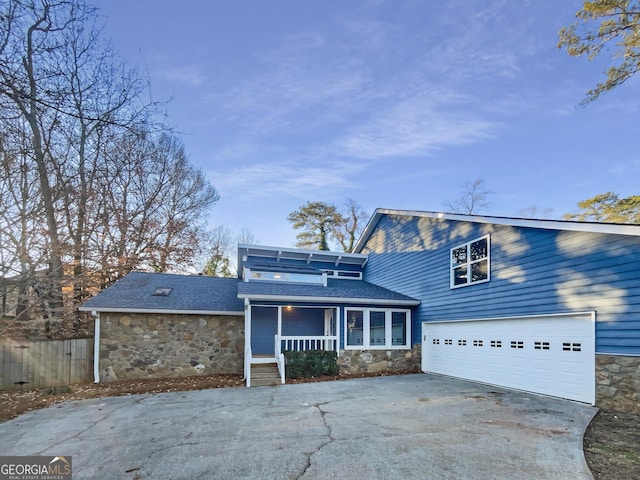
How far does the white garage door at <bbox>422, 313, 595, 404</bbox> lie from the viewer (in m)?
6.99

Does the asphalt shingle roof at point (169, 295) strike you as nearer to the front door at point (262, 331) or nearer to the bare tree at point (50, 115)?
the front door at point (262, 331)

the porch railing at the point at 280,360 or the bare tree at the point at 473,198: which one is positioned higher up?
the bare tree at the point at 473,198

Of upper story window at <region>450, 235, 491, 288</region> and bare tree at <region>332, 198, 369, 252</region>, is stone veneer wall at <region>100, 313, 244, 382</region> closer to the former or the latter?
upper story window at <region>450, 235, 491, 288</region>

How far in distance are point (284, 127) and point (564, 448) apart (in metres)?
11.6

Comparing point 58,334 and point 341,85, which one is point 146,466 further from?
point 58,334

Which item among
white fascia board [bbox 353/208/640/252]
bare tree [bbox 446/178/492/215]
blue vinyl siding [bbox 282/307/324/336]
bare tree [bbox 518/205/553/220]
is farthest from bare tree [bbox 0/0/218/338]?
bare tree [bbox 518/205/553/220]

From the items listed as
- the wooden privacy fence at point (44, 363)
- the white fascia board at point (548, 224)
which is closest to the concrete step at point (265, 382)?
the wooden privacy fence at point (44, 363)

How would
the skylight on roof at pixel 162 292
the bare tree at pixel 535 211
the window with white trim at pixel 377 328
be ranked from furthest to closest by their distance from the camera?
the bare tree at pixel 535 211 → the window with white trim at pixel 377 328 → the skylight on roof at pixel 162 292

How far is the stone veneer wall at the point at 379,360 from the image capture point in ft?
37.3

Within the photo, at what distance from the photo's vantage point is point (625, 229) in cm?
622

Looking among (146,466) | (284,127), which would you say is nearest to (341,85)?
(284,127)

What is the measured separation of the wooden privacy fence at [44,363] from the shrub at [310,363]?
19.0ft

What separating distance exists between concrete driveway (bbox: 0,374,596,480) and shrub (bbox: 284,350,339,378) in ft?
6.91

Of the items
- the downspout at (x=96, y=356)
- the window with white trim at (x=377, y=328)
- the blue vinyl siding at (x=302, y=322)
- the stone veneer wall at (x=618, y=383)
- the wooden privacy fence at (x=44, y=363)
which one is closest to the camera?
the stone veneer wall at (x=618, y=383)
